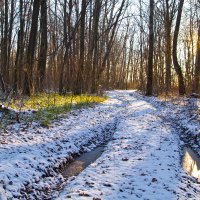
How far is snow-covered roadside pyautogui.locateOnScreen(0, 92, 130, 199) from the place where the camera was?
16.9 ft

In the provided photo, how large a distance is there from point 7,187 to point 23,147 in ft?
6.51

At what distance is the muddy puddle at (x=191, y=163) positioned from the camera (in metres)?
6.73

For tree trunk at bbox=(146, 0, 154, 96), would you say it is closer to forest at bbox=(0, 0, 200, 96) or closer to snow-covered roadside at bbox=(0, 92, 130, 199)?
forest at bbox=(0, 0, 200, 96)

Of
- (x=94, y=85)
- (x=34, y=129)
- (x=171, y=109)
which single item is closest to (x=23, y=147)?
(x=34, y=129)

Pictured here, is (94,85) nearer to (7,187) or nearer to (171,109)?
(171,109)

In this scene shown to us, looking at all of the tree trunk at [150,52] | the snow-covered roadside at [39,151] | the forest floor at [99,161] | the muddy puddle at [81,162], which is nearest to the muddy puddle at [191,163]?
the forest floor at [99,161]

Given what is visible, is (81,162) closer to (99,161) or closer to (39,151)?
(99,161)

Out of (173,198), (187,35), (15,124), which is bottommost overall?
(173,198)

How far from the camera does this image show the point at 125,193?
518 centimetres

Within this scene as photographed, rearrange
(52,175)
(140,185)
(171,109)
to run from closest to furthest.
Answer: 1. (140,185)
2. (52,175)
3. (171,109)

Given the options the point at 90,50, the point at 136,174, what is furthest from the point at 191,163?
the point at 90,50

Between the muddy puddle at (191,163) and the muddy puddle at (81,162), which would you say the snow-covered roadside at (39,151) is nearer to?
the muddy puddle at (81,162)

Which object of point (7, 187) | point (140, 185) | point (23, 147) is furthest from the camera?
point (23, 147)

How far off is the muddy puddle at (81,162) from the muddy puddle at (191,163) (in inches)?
81.6
